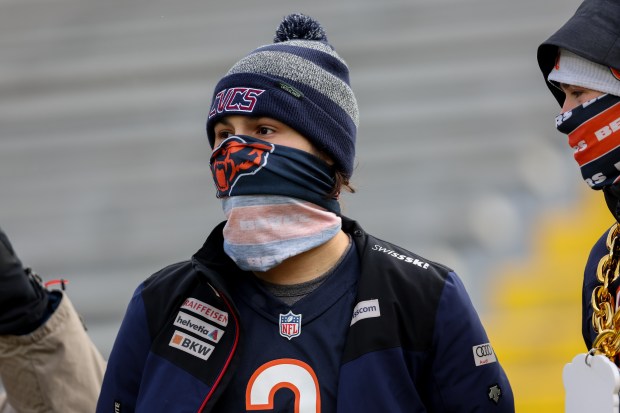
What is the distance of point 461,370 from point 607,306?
0.91 feet

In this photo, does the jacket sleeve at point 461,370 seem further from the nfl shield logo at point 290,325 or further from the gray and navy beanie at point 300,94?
the gray and navy beanie at point 300,94

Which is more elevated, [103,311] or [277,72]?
[277,72]

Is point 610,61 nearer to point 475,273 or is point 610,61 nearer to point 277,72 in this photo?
point 277,72

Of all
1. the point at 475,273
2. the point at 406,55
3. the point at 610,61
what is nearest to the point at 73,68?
the point at 406,55

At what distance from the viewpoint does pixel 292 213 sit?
5.43ft

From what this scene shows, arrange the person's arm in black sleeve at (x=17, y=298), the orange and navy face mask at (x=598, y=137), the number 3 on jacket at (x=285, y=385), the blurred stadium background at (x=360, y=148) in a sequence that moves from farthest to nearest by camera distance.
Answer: the blurred stadium background at (x=360, y=148)
the person's arm in black sleeve at (x=17, y=298)
the orange and navy face mask at (x=598, y=137)
the number 3 on jacket at (x=285, y=385)

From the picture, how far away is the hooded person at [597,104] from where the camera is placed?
1638 millimetres

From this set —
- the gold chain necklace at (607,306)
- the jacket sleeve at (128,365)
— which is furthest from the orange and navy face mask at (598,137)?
the jacket sleeve at (128,365)

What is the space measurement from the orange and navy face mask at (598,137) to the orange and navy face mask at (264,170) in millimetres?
461

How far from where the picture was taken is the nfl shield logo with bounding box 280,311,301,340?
1602 millimetres

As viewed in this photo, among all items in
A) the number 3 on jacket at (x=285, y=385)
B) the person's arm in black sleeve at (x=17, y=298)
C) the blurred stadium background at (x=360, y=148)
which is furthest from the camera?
the blurred stadium background at (x=360, y=148)

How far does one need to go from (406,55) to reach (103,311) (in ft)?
5.24

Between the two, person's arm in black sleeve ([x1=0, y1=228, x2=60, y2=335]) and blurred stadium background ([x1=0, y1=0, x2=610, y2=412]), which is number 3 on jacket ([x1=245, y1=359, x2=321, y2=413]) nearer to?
person's arm in black sleeve ([x1=0, y1=228, x2=60, y2=335])

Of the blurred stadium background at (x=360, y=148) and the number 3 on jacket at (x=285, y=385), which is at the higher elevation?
the blurred stadium background at (x=360, y=148)
